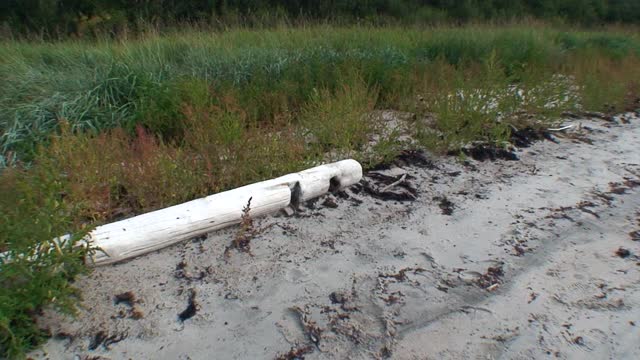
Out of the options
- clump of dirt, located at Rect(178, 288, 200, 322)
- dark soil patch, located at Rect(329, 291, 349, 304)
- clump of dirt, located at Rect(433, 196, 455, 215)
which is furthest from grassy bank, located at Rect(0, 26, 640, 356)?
dark soil patch, located at Rect(329, 291, 349, 304)

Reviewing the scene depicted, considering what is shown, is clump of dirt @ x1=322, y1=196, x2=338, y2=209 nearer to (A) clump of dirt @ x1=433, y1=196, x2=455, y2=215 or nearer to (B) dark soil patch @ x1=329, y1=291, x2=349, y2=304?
(A) clump of dirt @ x1=433, y1=196, x2=455, y2=215

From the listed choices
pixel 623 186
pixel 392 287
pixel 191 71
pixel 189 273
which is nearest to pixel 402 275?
pixel 392 287

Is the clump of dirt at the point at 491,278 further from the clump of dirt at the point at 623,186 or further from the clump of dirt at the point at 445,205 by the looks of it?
the clump of dirt at the point at 623,186

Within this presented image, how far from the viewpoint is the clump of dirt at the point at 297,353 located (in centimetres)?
277

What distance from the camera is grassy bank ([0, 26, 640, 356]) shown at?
3.03 m

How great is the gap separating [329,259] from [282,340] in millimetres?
832

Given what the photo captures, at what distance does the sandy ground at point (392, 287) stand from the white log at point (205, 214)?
9 centimetres

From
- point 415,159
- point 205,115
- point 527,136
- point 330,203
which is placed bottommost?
point 527,136

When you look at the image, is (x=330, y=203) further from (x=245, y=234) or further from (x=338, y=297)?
(x=338, y=297)

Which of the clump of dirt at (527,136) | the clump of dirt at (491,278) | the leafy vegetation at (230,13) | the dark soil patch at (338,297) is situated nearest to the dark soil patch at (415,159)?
the clump of dirt at (527,136)

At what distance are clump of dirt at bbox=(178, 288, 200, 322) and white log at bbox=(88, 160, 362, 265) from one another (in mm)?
508

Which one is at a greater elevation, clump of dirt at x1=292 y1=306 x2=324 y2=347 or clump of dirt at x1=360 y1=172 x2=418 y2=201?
clump of dirt at x1=292 y1=306 x2=324 y2=347

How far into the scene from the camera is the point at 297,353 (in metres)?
2.79

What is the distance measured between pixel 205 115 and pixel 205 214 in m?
1.27
